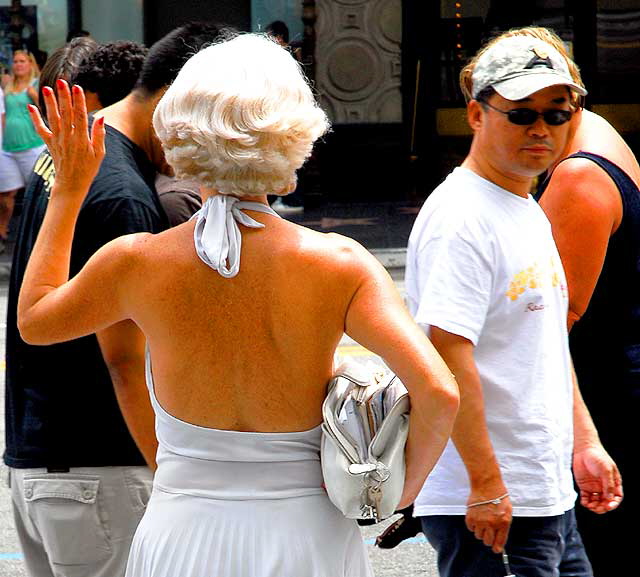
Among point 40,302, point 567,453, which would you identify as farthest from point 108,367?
point 567,453

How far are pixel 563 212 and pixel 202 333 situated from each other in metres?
1.37

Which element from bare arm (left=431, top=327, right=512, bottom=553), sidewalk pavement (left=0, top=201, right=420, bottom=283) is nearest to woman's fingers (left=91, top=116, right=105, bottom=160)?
bare arm (left=431, top=327, right=512, bottom=553)

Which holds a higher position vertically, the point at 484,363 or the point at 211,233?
the point at 211,233

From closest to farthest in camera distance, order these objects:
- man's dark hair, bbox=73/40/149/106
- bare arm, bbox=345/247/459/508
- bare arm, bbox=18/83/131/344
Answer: bare arm, bbox=345/247/459/508 → bare arm, bbox=18/83/131/344 → man's dark hair, bbox=73/40/149/106

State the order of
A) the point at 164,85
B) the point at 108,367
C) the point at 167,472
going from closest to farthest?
the point at 167,472 → the point at 108,367 → the point at 164,85

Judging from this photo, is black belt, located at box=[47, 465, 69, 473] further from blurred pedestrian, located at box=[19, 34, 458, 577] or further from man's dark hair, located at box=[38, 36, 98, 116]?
man's dark hair, located at box=[38, 36, 98, 116]

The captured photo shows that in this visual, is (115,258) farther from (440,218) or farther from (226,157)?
(440,218)

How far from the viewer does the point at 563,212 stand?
332cm

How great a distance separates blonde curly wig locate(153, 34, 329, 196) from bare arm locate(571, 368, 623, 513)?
1209 millimetres

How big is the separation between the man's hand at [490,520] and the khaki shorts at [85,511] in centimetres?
75

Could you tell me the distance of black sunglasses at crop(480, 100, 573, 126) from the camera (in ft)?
9.98

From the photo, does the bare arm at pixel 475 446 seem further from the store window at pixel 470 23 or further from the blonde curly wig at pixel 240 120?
the store window at pixel 470 23

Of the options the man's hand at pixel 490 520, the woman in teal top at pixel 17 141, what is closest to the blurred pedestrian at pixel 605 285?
the man's hand at pixel 490 520

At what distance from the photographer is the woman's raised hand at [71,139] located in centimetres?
239
